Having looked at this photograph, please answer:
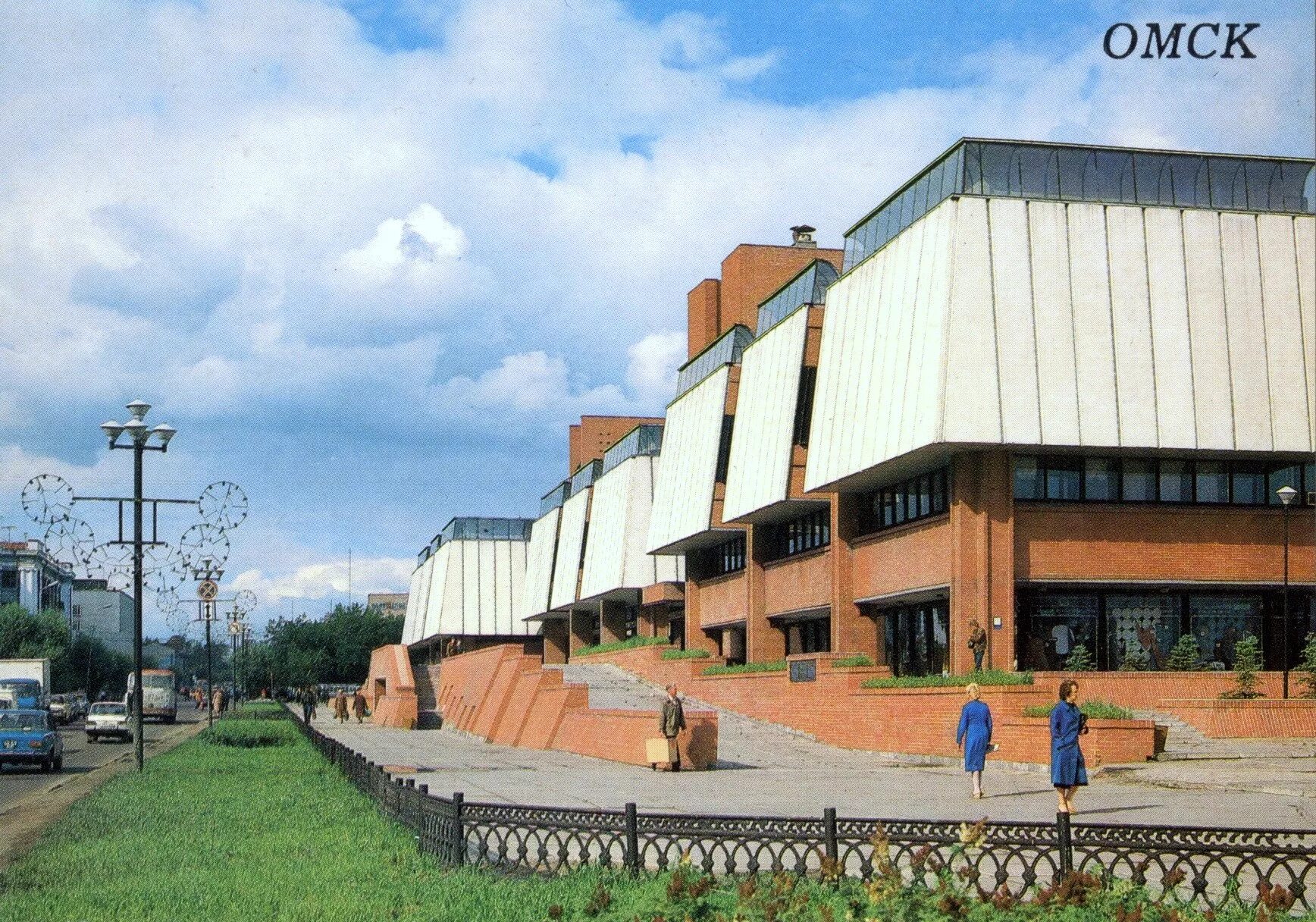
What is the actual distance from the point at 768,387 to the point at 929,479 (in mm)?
8555

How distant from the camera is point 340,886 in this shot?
37.3 feet

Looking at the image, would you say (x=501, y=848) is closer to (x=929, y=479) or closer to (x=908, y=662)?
(x=929, y=479)

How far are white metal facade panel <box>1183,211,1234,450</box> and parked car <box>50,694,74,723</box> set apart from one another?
58.3 m

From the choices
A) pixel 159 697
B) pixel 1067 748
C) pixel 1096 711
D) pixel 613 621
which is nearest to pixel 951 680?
pixel 1096 711

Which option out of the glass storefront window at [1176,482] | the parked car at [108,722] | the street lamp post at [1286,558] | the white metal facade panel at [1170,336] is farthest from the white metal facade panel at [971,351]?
the parked car at [108,722]

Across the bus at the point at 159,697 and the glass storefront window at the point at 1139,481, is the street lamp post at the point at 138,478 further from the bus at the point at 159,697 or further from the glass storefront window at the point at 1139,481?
the bus at the point at 159,697

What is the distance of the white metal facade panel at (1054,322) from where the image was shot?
96.1 ft

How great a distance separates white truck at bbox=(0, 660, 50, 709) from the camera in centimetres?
4900

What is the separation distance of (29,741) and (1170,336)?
25195mm

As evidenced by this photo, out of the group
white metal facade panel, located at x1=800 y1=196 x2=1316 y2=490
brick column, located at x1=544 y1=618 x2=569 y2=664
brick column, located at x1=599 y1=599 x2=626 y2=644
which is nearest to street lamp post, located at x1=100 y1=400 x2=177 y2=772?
white metal facade panel, located at x1=800 y1=196 x2=1316 y2=490

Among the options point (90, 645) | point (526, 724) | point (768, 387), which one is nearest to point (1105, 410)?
point (768, 387)

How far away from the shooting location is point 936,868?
29.6 feet

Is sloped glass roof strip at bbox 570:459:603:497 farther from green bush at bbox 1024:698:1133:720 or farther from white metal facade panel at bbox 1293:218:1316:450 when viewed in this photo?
green bush at bbox 1024:698:1133:720

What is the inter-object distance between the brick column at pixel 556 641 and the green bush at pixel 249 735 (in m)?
39.9
